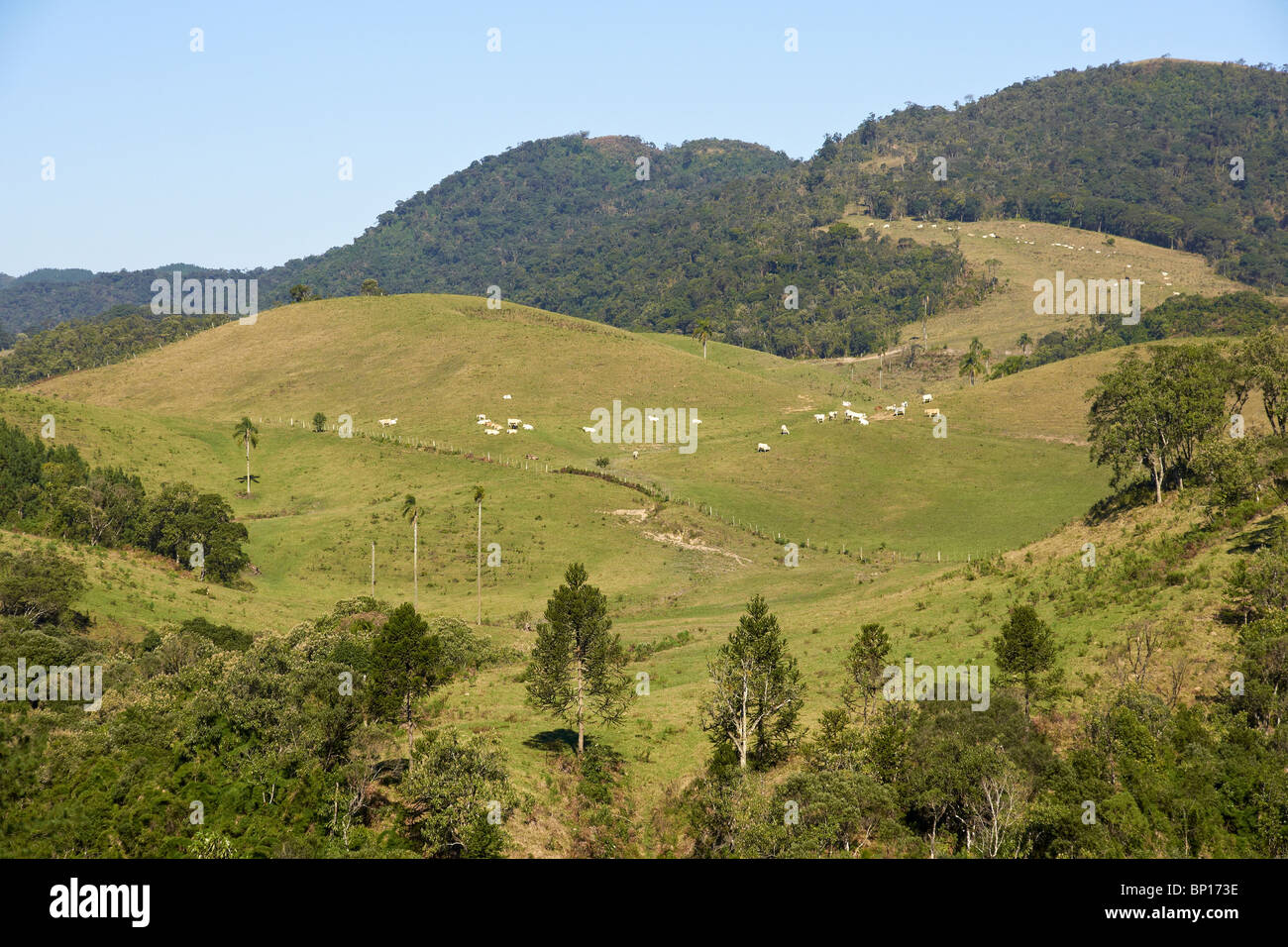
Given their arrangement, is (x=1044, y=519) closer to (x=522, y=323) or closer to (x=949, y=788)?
(x=949, y=788)

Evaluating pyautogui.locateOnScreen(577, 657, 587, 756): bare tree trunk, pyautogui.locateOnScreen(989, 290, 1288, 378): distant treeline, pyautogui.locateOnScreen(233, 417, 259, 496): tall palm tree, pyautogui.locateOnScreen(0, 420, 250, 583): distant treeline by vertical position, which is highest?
pyautogui.locateOnScreen(989, 290, 1288, 378): distant treeline

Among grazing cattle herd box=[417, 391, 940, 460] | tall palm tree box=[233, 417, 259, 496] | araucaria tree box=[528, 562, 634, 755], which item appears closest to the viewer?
araucaria tree box=[528, 562, 634, 755]

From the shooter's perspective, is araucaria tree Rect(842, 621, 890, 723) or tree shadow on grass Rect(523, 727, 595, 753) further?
tree shadow on grass Rect(523, 727, 595, 753)

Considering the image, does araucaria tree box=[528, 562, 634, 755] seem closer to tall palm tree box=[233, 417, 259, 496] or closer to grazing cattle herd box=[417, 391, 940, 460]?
grazing cattle herd box=[417, 391, 940, 460]

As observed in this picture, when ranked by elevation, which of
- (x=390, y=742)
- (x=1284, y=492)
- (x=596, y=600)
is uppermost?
(x=1284, y=492)

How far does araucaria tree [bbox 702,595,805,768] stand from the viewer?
4184cm

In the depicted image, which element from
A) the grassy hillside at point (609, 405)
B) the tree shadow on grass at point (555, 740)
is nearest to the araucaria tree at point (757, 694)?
the tree shadow on grass at point (555, 740)

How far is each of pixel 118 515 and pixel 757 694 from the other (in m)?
65.1

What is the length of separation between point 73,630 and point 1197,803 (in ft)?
188

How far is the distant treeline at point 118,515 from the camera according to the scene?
275 ft

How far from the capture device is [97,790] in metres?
34.0

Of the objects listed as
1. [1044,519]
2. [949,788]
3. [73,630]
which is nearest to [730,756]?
[949,788]

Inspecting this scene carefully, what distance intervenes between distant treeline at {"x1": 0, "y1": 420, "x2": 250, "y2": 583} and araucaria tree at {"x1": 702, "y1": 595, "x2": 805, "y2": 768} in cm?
5422

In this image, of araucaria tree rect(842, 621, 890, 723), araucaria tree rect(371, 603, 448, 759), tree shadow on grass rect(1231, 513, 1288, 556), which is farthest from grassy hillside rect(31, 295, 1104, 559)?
araucaria tree rect(371, 603, 448, 759)
